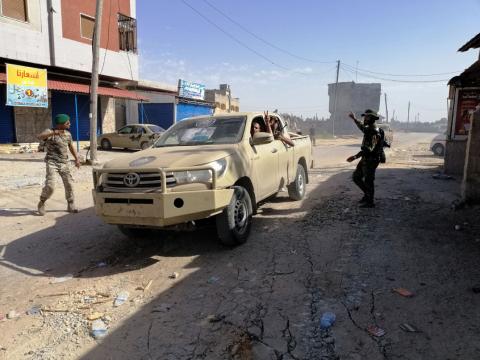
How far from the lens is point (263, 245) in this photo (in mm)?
5230

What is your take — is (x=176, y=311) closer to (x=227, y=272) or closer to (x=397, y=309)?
(x=227, y=272)

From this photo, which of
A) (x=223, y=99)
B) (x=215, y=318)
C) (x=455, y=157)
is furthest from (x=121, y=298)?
(x=223, y=99)

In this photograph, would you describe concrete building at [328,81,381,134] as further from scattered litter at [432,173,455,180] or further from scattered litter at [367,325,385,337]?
scattered litter at [367,325,385,337]

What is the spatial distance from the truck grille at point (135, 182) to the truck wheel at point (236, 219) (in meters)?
0.77

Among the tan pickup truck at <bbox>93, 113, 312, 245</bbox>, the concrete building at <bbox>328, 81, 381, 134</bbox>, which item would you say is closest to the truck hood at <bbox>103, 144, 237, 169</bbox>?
the tan pickup truck at <bbox>93, 113, 312, 245</bbox>

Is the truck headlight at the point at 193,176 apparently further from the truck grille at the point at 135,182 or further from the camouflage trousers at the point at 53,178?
the camouflage trousers at the point at 53,178

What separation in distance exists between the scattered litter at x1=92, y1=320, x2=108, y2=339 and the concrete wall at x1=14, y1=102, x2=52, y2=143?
59.7 feet

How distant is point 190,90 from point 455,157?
22819mm

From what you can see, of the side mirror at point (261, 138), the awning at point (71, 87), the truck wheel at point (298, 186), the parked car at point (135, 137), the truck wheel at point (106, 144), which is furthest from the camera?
the truck wheel at point (106, 144)

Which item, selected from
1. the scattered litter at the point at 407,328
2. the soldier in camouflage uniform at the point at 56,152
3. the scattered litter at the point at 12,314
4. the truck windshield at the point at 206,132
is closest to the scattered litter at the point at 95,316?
the scattered litter at the point at 12,314

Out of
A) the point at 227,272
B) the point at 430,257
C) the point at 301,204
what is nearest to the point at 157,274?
the point at 227,272

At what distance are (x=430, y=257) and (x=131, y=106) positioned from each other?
26663 mm

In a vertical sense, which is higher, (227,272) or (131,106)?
(131,106)

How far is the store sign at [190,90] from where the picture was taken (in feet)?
98.7
